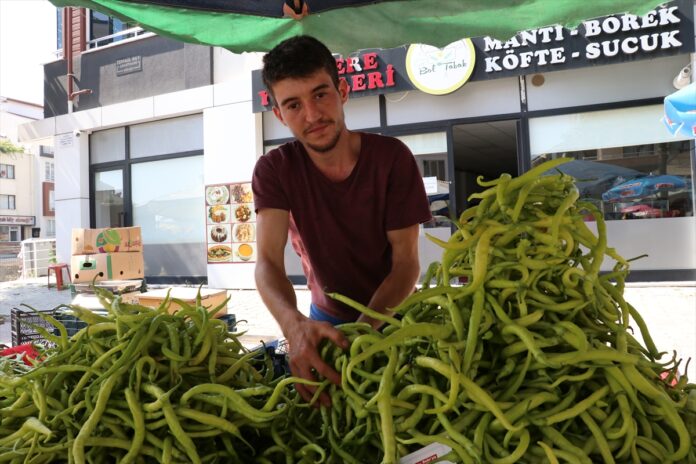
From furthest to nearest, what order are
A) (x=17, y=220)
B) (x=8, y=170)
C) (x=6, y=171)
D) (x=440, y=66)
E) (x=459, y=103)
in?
(x=17, y=220) < (x=8, y=170) < (x=6, y=171) < (x=459, y=103) < (x=440, y=66)

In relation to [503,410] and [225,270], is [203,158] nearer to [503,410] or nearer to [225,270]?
[225,270]

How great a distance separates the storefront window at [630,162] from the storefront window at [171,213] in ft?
24.6

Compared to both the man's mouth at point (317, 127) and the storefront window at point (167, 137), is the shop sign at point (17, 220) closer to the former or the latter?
the storefront window at point (167, 137)

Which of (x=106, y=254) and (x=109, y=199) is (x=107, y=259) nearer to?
(x=106, y=254)

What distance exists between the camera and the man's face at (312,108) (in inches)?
77.2

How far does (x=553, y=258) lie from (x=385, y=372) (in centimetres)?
42

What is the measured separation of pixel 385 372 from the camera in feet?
3.34

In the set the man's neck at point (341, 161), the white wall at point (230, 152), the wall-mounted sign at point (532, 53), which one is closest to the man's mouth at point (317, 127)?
the man's neck at point (341, 161)

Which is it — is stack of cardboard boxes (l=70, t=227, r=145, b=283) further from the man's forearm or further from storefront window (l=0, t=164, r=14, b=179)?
storefront window (l=0, t=164, r=14, b=179)

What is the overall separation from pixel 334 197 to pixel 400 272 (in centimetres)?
48

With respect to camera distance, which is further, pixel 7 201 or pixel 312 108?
pixel 7 201

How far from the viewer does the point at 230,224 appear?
1020cm

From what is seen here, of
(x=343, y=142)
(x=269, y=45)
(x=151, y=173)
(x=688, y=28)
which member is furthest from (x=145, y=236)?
(x=688, y=28)

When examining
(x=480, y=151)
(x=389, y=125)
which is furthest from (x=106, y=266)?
(x=480, y=151)
